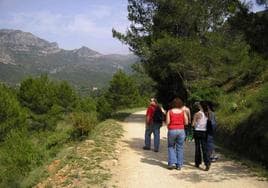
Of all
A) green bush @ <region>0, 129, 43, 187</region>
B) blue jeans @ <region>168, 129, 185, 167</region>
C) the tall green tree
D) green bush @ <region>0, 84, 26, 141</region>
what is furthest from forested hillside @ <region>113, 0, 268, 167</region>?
green bush @ <region>0, 84, 26, 141</region>

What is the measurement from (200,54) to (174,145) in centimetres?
1131

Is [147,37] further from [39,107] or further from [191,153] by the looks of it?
[39,107]

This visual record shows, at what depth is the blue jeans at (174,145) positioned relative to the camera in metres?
10.6

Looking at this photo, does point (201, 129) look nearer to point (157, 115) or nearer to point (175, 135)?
point (175, 135)

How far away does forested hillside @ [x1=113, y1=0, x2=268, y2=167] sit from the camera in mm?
20094

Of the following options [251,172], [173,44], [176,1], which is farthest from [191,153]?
[176,1]

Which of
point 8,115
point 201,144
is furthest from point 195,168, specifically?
point 8,115

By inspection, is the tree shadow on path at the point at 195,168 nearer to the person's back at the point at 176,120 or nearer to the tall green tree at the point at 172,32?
the person's back at the point at 176,120

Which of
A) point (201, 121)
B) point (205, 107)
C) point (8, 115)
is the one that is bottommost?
point (8, 115)

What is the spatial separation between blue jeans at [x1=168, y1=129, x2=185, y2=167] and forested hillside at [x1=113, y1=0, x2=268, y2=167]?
4.97 metres

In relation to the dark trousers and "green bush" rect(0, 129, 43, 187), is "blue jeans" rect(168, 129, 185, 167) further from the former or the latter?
"green bush" rect(0, 129, 43, 187)

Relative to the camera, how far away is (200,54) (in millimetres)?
21203

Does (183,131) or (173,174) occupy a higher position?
(183,131)

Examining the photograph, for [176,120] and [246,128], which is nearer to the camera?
[176,120]
